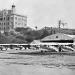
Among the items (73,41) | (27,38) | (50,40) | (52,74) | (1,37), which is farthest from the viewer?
(27,38)

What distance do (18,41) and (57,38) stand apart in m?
32.0

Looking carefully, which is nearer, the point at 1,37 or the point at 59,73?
the point at 59,73

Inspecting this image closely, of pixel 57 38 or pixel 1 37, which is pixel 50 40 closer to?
pixel 57 38

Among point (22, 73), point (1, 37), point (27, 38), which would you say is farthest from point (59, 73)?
point (27, 38)

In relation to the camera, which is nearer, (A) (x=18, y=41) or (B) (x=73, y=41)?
(B) (x=73, y=41)

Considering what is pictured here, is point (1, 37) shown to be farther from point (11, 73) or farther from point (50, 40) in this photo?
point (11, 73)

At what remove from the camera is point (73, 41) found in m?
128

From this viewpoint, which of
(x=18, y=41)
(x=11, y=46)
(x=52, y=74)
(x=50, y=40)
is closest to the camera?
(x=52, y=74)

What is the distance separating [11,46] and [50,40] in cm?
2442

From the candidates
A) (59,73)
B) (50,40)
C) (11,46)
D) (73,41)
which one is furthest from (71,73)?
(50,40)

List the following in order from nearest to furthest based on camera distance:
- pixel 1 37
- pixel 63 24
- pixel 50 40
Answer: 1. pixel 50 40
2. pixel 1 37
3. pixel 63 24

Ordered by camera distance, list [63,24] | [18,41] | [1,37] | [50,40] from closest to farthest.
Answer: [50,40] → [1,37] → [18,41] → [63,24]

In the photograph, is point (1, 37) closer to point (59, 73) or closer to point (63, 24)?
point (63, 24)

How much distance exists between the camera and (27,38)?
6919 inches
